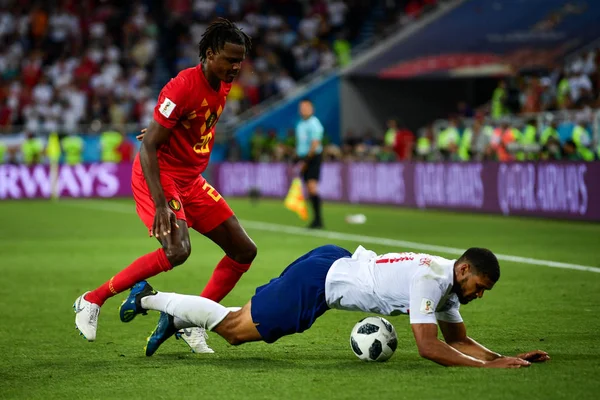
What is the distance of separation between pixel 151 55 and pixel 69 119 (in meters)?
4.05

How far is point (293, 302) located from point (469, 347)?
1074mm

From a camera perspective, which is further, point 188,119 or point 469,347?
point 188,119

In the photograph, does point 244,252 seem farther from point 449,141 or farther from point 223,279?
point 449,141

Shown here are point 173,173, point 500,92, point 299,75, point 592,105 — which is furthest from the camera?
point 299,75

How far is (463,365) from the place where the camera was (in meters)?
5.88

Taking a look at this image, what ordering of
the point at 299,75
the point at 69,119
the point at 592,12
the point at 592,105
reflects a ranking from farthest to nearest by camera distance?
1. the point at 299,75
2. the point at 69,119
3. the point at 592,12
4. the point at 592,105

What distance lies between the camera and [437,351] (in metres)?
5.80

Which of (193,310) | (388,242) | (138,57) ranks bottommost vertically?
(388,242)

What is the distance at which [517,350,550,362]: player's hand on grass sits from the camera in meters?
6.18

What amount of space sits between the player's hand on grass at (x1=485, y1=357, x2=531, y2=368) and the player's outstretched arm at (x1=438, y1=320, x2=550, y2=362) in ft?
0.47

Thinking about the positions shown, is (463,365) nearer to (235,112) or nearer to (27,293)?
(27,293)

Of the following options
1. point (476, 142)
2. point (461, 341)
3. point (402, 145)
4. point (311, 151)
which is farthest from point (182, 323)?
point (402, 145)

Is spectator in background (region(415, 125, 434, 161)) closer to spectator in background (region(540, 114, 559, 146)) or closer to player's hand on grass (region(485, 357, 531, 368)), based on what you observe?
spectator in background (region(540, 114, 559, 146))

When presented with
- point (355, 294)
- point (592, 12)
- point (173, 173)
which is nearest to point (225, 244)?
point (173, 173)
